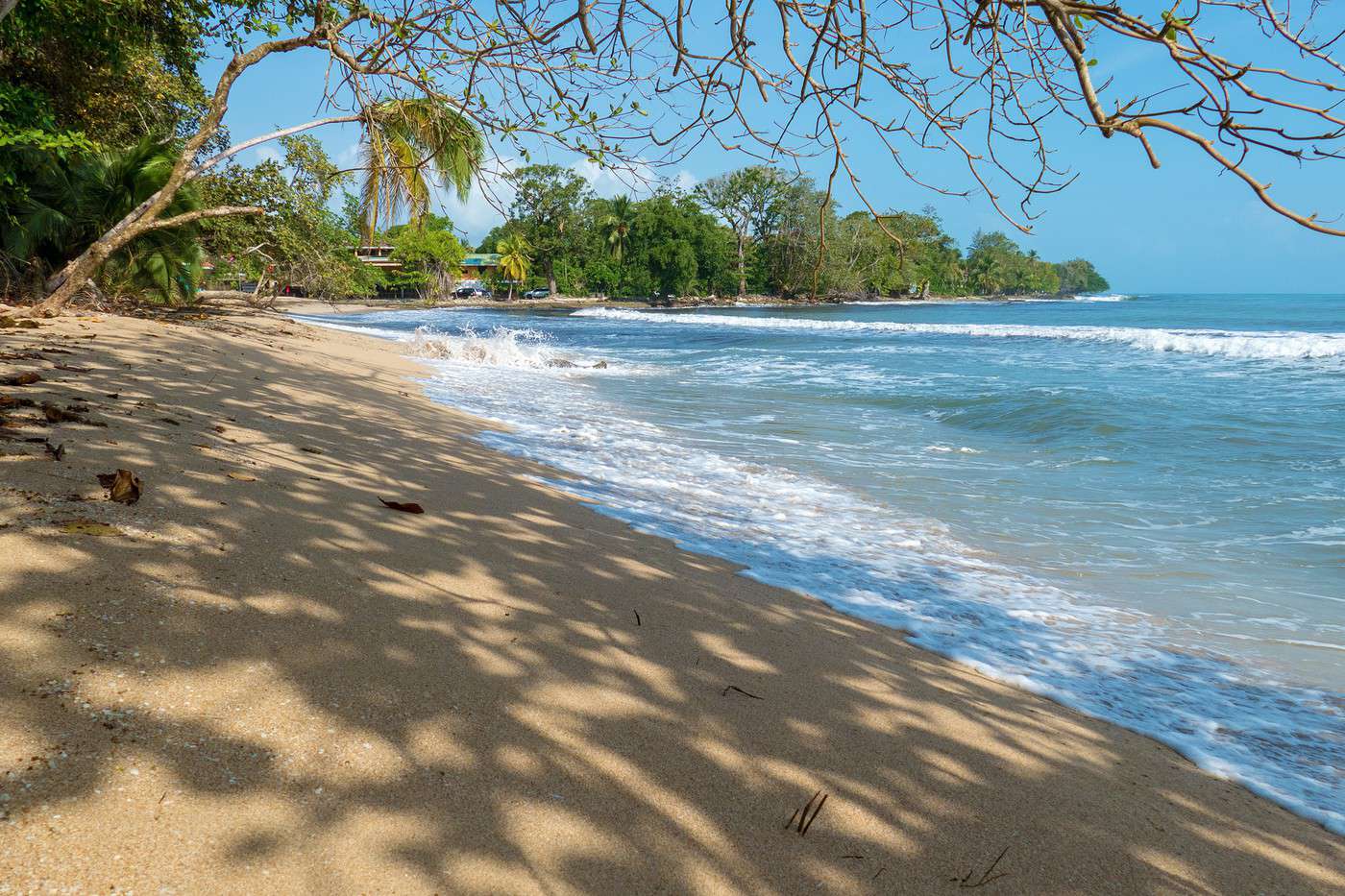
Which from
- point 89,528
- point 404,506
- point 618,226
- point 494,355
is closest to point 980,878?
point 89,528

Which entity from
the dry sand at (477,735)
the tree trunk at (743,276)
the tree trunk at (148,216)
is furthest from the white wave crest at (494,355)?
the tree trunk at (743,276)

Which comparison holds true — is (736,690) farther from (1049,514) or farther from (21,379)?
(1049,514)

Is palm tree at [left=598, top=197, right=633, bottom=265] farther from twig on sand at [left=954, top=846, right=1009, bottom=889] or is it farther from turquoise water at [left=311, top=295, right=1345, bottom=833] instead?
twig on sand at [left=954, top=846, right=1009, bottom=889]

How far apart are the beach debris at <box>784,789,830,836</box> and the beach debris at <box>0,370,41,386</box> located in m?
4.56

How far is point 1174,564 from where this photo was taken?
4.83m

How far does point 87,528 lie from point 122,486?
16.2 inches

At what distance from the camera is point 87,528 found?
2.42m

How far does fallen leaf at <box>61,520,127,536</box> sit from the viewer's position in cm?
238

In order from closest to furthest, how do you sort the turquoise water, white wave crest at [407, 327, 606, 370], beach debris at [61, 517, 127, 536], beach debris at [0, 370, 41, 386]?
1. beach debris at [61, 517, 127, 536]
2. the turquoise water
3. beach debris at [0, 370, 41, 386]
4. white wave crest at [407, 327, 606, 370]

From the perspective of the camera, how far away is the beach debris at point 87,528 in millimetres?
2381

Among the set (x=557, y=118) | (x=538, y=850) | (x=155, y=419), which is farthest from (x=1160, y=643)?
(x=155, y=419)

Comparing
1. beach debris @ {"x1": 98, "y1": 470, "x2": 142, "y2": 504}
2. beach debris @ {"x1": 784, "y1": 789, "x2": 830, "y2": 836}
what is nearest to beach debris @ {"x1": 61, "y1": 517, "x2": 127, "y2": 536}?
beach debris @ {"x1": 98, "y1": 470, "x2": 142, "y2": 504}

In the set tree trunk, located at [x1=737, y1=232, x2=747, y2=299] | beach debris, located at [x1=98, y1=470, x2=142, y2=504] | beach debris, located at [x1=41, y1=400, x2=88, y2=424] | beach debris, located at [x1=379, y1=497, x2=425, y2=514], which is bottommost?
beach debris, located at [x1=379, y1=497, x2=425, y2=514]

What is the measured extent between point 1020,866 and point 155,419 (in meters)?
4.34
